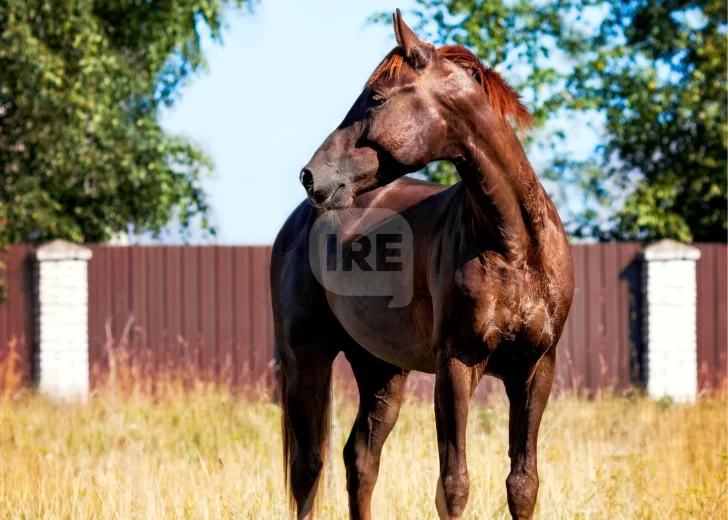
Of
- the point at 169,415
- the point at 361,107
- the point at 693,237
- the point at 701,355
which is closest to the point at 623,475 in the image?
the point at 361,107

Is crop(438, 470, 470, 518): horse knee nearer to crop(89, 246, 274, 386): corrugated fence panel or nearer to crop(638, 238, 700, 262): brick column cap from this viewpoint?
crop(89, 246, 274, 386): corrugated fence panel

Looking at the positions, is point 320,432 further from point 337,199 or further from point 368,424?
point 337,199

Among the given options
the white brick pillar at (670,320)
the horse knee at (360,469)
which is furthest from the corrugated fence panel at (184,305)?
the horse knee at (360,469)

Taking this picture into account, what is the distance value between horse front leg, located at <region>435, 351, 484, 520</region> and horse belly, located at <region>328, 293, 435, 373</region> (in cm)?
35

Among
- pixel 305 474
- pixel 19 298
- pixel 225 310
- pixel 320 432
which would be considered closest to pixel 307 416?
pixel 320 432

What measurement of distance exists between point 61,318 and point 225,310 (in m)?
2.21

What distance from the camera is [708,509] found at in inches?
179

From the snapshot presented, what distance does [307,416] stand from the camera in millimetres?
4676

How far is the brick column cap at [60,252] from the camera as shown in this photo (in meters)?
12.3

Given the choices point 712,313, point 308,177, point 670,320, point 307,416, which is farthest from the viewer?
point 712,313

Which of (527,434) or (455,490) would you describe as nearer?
(455,490)

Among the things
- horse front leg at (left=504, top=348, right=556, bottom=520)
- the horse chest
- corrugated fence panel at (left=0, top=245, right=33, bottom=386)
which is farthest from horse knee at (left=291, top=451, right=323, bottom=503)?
corrugated fence panel at (left=0, top=245, right=33, bottom=386)

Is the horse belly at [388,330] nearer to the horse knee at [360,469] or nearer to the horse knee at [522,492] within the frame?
the horse knee at [522,492]

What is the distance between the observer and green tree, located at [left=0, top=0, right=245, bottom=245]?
12.1m
